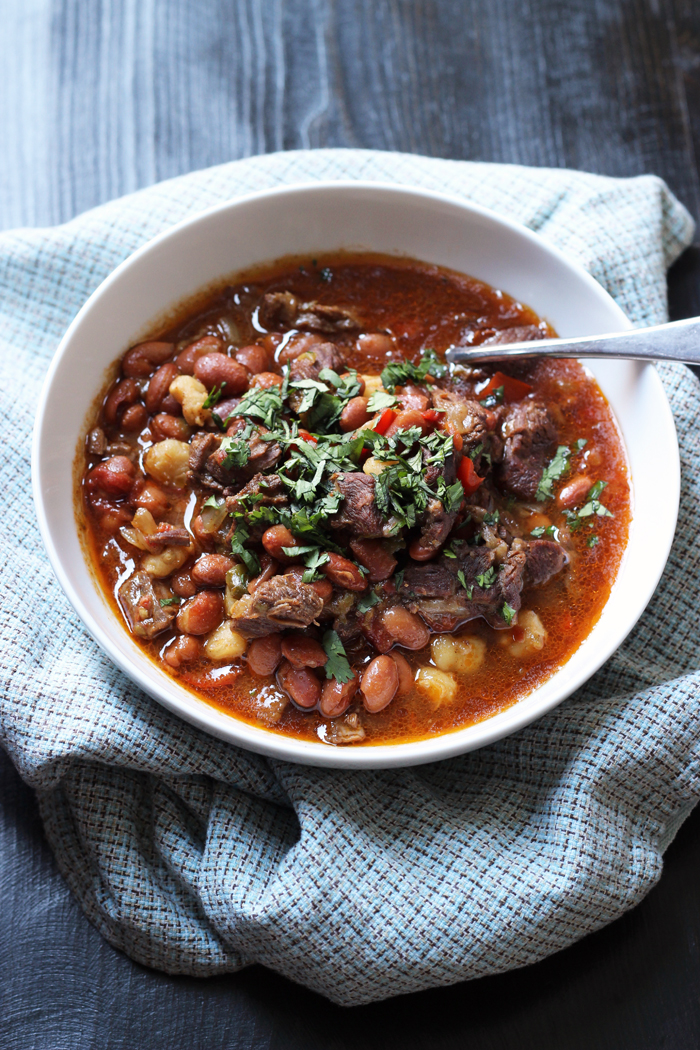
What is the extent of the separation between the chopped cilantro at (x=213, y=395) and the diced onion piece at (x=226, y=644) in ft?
3.38

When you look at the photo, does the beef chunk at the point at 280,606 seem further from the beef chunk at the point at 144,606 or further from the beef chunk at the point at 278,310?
the beef chunk at the point at 278,310

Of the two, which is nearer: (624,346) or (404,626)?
(404,626)

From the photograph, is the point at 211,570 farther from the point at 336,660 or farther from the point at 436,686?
the point at 436,686

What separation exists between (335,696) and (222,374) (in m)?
1.60

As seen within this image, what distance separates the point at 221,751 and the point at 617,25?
4.90 metres

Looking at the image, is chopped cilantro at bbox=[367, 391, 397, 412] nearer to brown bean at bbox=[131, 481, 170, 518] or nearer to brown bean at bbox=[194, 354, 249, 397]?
brown bean at bbox=[194, 354, 249, 397]

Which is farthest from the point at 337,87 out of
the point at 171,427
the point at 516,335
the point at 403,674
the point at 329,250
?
the point at 403,674

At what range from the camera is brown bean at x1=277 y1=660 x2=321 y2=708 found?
371 cm

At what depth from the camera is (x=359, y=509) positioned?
3.63 metres

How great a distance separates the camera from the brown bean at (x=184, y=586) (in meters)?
3.88

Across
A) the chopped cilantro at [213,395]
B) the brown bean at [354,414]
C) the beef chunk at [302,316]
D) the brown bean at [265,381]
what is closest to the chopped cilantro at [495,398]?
the brown bean at [354,414]

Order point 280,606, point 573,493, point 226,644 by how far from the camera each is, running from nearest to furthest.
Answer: point 280,606
point 226,644
point 573,493

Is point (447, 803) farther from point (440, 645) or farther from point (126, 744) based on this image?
point (126, 744)

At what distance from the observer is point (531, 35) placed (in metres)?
5.26
